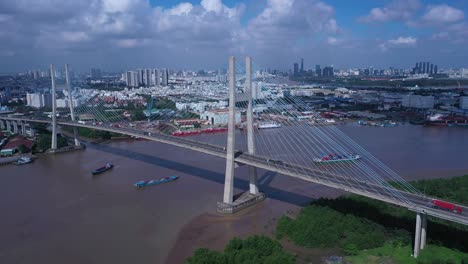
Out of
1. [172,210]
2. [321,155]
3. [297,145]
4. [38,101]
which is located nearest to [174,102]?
[38,101]

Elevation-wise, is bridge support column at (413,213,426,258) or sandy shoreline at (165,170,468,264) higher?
bridge support column at (413,213,426,258)

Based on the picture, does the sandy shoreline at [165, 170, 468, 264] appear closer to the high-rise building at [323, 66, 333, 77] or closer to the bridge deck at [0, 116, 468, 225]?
the bridge deck at [0, 116, 468, 225]

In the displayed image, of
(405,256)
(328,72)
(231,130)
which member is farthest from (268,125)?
(328,72)

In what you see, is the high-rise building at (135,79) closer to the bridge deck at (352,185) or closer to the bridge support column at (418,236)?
the bridge deck at (352,185)

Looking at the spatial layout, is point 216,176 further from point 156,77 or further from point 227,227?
point 156,77

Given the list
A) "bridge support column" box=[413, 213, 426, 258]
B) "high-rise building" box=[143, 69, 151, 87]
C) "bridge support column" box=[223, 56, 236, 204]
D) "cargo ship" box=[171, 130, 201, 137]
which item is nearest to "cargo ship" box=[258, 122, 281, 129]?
"cargo ship" box=[171, 130, 201, 137]

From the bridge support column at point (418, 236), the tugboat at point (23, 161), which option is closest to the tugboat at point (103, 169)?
the tugboat at point (23, 161)

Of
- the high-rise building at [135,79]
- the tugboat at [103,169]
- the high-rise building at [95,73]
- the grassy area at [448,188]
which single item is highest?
the high-rise building at [95,73]
